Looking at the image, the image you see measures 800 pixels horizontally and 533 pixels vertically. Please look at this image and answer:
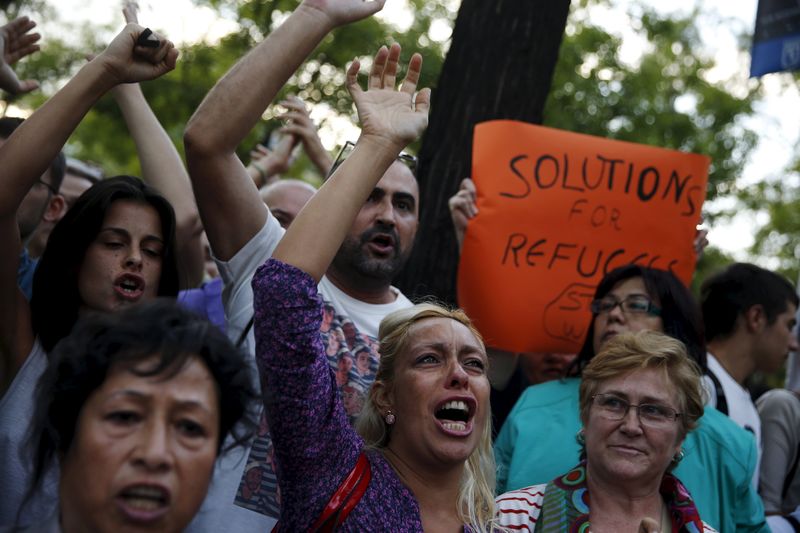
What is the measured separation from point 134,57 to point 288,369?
1.09m

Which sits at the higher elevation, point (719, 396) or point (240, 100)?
point (240, 100)

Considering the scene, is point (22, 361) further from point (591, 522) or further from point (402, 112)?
point (591, 522)

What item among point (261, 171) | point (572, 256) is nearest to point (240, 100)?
point (572, 256)

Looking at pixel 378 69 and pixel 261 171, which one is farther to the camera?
pixel 261 171

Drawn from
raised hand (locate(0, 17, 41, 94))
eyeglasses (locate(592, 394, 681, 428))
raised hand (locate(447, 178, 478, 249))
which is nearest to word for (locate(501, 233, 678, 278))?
raised hand (locate(447, 178, 478, 249))

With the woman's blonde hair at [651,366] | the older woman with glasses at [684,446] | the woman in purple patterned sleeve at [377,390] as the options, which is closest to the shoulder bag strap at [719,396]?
the older woman with glasses at [684,446]

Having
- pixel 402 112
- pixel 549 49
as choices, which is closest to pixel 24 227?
pixel 402 112

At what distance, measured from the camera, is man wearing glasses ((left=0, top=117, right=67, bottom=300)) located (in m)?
3.64

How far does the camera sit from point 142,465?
73.4 inches

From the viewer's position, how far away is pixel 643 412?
3.20m

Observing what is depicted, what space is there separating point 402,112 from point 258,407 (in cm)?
95

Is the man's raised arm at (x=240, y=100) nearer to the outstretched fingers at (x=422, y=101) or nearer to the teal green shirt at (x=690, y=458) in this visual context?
the outstretched fingers at (x=422, y=101)

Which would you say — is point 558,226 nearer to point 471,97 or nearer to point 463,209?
point 463,209

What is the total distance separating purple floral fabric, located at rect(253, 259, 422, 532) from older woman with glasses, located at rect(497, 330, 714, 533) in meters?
0.74
